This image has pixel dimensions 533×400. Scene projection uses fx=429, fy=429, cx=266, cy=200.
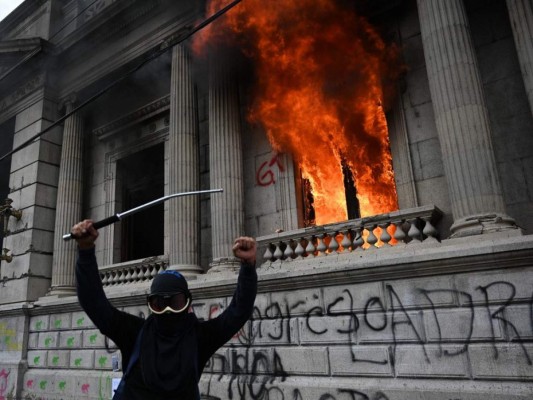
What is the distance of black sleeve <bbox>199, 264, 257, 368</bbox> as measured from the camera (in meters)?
2.99

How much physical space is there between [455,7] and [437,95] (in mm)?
1606

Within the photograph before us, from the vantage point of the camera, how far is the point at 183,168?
1038cm

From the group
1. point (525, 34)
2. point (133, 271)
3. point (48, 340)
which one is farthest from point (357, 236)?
point (48, 340)

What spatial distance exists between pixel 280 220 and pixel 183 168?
2.68 meters

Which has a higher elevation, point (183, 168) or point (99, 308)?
point (183, 168)

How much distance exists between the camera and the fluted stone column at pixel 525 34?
22.2ft

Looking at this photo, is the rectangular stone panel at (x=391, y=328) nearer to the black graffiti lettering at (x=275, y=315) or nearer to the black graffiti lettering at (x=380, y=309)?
the black graffiti lettering at (x=380, y=309)

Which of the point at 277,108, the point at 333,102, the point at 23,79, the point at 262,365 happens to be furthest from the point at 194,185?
the point at 23,79

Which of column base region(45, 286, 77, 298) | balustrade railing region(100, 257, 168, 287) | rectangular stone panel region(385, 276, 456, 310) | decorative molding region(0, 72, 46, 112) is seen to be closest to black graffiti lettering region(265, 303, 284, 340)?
rectangular stone panel region(385, 276, 456, 310)

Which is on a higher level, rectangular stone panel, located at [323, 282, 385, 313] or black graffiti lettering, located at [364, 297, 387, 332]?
rectangular stone panel, located at [323, 282, 385, 313]

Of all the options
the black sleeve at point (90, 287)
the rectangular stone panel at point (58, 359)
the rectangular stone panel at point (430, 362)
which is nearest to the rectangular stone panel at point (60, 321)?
the rectangular stone panel at point (58, 359)

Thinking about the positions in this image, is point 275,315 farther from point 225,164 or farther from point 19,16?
point 19,16

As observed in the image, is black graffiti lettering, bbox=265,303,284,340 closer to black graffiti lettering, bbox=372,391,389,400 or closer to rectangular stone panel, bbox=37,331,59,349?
black graffiti lettering, bbox=372,391,389,400

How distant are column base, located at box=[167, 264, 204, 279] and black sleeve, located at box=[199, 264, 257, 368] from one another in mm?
6499
